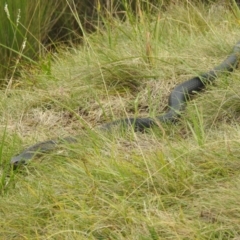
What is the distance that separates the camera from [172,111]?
3.51 m

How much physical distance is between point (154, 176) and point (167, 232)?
1.21ft

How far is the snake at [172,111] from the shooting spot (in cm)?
323

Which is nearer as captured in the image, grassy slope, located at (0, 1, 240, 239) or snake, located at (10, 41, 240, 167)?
grassy slope, located at (0, 1, 240, 239)

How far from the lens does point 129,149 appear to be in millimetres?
3105

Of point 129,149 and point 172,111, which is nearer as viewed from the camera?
point 129,149

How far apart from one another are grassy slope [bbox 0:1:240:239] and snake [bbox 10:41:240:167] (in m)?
0.05

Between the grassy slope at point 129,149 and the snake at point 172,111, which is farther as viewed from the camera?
the snake at point 172,111

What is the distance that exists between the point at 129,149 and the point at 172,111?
483 mm

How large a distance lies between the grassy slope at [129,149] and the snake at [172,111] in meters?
0.05

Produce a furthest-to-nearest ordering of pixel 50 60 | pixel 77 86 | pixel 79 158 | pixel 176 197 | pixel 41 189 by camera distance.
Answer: pixel 50 60 < pixel 77 86 < pixel 79 158 < pixel 41 189 < pixel 176 197

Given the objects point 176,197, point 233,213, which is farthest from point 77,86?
point 233,213

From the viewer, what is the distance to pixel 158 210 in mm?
2521

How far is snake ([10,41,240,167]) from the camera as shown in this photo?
3.23m

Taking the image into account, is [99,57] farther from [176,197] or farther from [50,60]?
[176,197]
